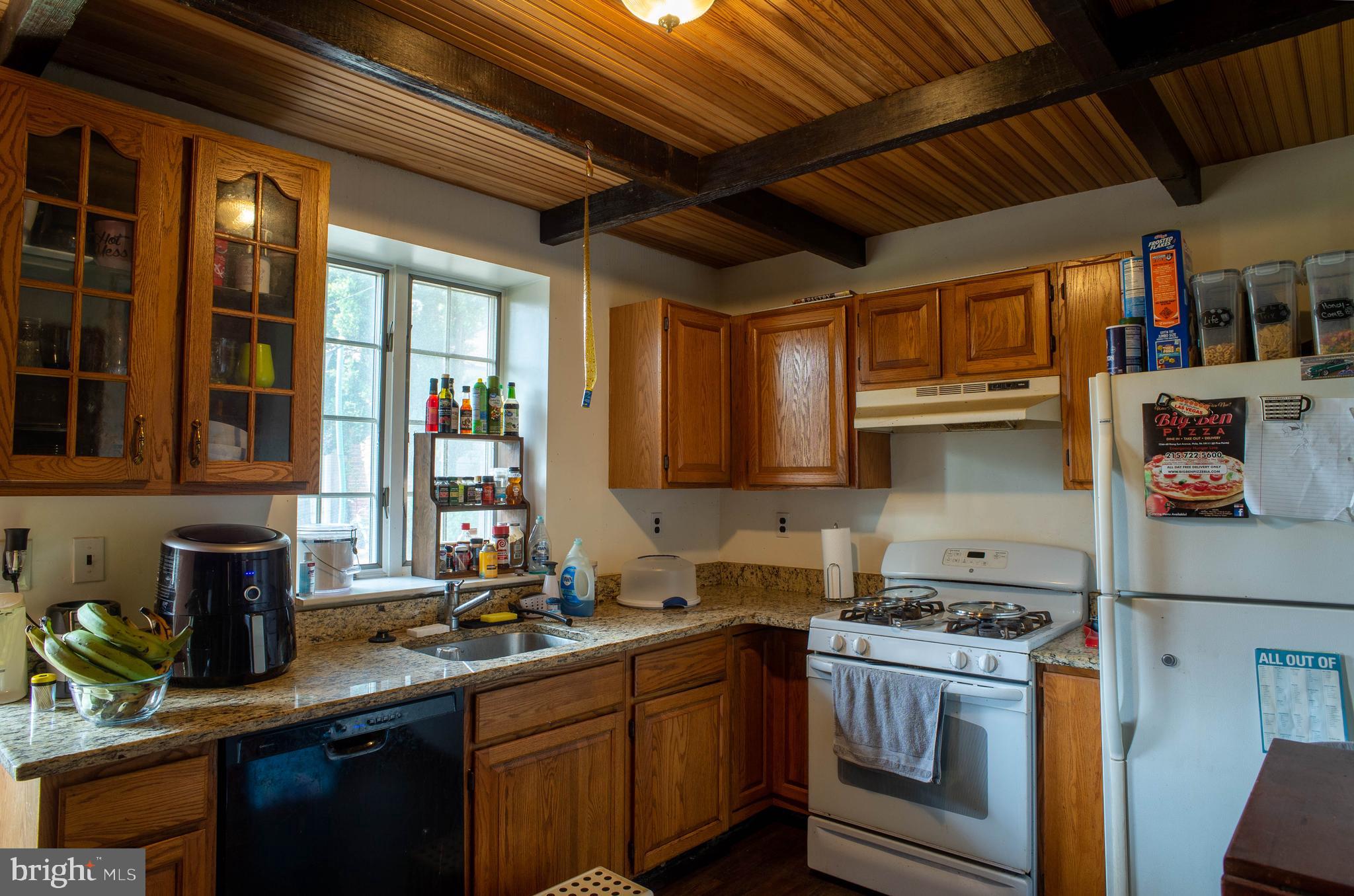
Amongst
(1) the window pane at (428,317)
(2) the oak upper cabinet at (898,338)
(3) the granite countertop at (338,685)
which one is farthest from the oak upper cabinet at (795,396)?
(1) the window pane at (428,317)

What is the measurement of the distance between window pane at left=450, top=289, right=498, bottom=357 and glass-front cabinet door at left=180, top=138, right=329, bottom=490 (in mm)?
982

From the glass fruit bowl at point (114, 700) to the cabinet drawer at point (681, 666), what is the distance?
1.36 metres

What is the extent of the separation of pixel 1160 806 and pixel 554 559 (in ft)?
6.97

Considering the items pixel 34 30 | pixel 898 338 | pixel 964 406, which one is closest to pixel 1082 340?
pixel 964 406

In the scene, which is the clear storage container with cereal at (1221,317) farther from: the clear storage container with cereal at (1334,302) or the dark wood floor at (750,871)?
the dark wood floor at (750,871)

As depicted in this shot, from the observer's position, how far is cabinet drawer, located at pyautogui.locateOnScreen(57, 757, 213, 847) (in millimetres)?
1458

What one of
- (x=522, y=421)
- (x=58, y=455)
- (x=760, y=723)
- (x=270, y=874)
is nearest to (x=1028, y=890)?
(x=760, y=723)

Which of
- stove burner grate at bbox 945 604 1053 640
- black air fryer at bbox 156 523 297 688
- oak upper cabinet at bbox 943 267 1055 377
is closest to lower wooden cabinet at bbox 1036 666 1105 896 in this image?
stove burner grate at bbox 945 604 1053 640

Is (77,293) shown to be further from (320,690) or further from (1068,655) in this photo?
(1068,655)

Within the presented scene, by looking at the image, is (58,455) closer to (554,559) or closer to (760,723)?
(554,559)

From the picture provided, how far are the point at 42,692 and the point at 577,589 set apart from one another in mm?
1574

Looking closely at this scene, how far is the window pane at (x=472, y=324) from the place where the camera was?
10.4 feet

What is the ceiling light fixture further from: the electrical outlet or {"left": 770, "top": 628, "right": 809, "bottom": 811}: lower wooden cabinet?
{"left": 770, "top": 628, "right": 809, "bottom": 811}: lower wooden cabinet

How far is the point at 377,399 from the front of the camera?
2.90 m
